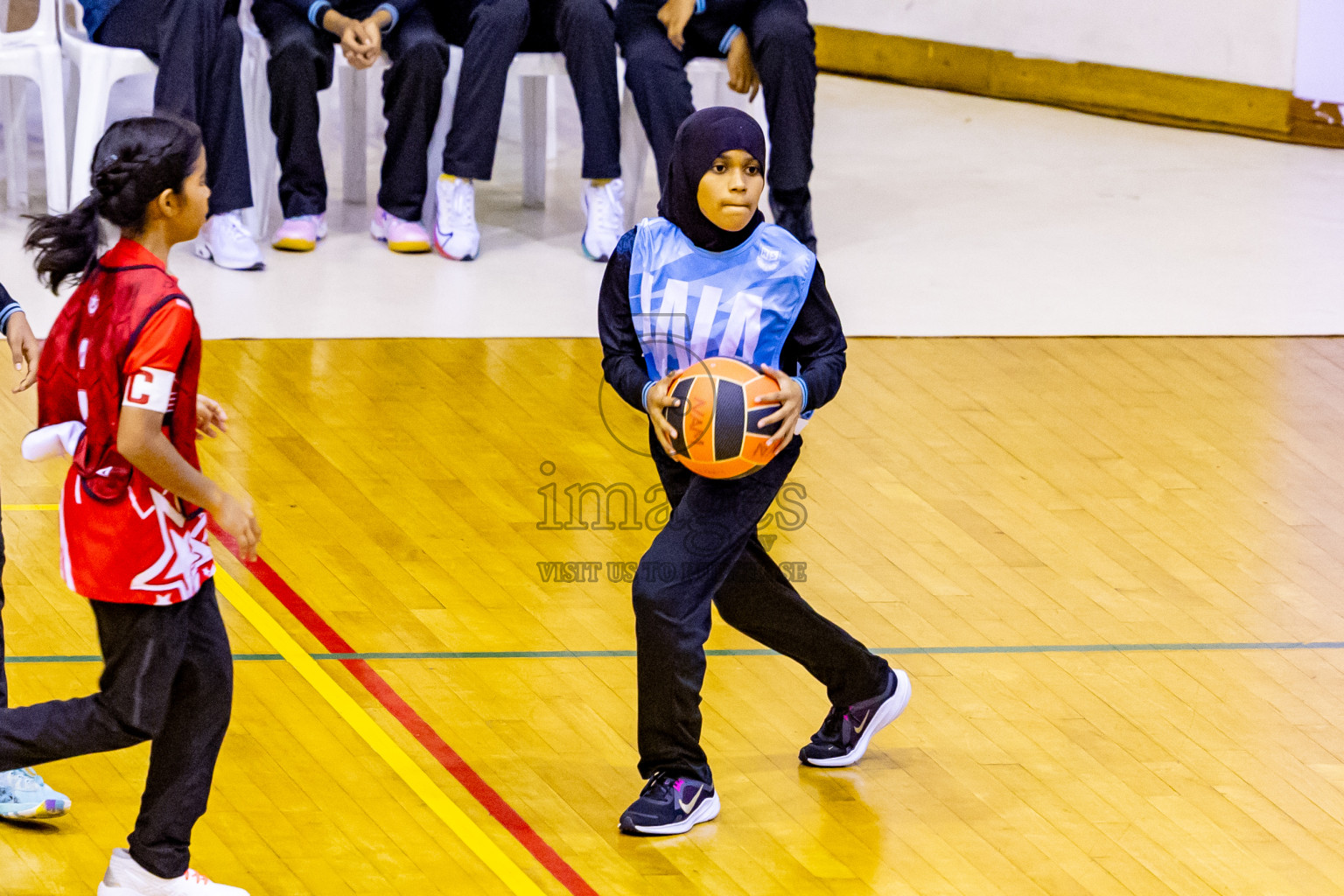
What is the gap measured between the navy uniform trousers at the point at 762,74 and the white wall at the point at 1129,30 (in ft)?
11.3

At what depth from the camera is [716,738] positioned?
3.52 meters

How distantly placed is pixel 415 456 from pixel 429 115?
2214mm

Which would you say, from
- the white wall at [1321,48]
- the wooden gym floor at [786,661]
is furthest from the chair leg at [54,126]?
the white wall at [1321,48]

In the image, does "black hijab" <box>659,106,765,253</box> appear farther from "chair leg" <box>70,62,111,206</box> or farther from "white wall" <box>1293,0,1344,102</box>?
"white wall" <box>1293,0,1344,102</box>

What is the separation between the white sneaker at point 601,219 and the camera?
22.2 ft

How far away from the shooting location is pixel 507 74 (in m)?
6.62

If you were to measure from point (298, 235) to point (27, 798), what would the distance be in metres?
3.80

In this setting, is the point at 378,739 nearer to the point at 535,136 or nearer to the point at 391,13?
the point at 391,13

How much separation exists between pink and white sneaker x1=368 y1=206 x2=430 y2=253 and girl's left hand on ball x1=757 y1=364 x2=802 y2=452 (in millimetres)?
3849

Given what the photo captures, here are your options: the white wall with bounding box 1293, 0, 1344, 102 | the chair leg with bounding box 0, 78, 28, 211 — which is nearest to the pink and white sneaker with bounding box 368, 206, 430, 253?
the chair leg with bounding box 0, 78, 28, 211

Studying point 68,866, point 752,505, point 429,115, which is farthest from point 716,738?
point 429,115

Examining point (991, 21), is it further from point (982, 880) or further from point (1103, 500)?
point (982, 880)

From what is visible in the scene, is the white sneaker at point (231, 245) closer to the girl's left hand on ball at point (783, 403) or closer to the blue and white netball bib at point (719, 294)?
the blue and white netball bib at point (719, 294)

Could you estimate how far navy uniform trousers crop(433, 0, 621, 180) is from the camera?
21.6ft
